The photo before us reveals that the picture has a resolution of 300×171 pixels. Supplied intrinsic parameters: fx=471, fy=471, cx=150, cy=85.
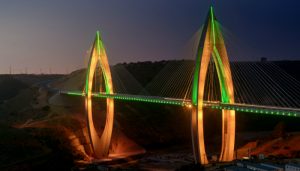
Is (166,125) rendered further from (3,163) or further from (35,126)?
(3,163)

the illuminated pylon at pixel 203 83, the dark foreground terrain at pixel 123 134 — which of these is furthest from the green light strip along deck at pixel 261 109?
the dark foreground terrain at pixel 123 134

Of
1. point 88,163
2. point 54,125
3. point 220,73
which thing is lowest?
point 88,163

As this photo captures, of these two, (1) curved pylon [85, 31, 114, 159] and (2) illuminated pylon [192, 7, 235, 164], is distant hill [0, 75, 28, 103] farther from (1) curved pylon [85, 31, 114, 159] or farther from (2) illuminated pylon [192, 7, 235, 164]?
(2) illuminated pylon [192, 7, 235, 164]

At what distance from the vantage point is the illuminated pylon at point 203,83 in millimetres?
35478

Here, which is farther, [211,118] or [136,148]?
[211,118]

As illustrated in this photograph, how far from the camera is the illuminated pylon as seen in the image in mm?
35478

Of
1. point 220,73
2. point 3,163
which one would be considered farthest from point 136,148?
point 220,73

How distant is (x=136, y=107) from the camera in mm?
88438

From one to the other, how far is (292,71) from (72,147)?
251 feet

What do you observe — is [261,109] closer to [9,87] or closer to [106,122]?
[106,122]

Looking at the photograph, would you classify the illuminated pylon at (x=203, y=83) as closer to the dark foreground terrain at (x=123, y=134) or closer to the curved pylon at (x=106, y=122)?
the dark foreground terrain at (x=123, y=134)

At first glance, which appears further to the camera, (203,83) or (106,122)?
(106,122)

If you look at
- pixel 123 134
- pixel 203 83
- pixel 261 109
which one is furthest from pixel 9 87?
pixel 261 109

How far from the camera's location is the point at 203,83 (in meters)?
35.8
